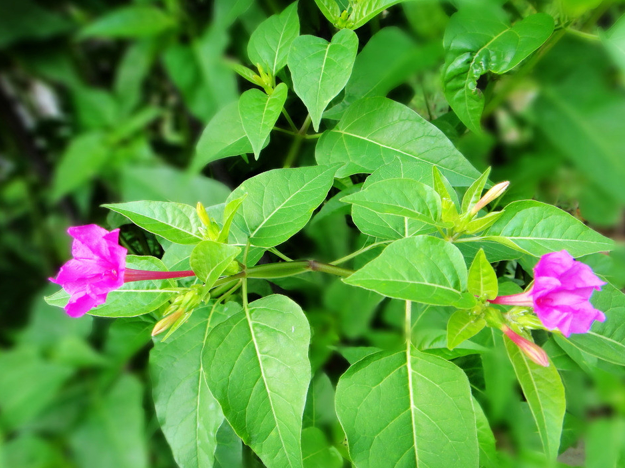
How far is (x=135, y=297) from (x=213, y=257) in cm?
11

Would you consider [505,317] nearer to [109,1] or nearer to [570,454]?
[570,454]

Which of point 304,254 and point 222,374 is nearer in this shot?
point 222,374

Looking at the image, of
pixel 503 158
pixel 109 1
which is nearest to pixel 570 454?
pixel 503 158

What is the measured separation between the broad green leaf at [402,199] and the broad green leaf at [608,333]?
159 millimetres

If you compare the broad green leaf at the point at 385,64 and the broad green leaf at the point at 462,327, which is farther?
the broad green leaf at the point at 385,64

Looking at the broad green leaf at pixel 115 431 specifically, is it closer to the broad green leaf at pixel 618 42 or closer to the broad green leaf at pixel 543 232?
the broad green leaf at pixel 543 232

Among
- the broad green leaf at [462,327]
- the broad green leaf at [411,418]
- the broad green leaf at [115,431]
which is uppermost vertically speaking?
the broad green leaf at [462,327]

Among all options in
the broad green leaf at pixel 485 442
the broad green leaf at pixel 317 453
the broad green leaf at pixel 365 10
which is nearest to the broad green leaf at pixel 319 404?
the broad green leaf at pixel 317 453

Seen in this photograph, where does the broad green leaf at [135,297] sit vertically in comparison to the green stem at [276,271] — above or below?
above

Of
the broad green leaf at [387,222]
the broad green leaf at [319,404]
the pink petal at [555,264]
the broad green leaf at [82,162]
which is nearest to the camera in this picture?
the pink petal at [555,264]

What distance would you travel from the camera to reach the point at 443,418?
0.31 m

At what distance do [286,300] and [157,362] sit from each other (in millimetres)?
160

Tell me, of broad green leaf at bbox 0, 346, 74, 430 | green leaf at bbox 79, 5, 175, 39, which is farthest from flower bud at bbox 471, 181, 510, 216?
broad green leaf at bbox 0, 346, 74, 430

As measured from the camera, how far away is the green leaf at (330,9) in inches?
15.6
